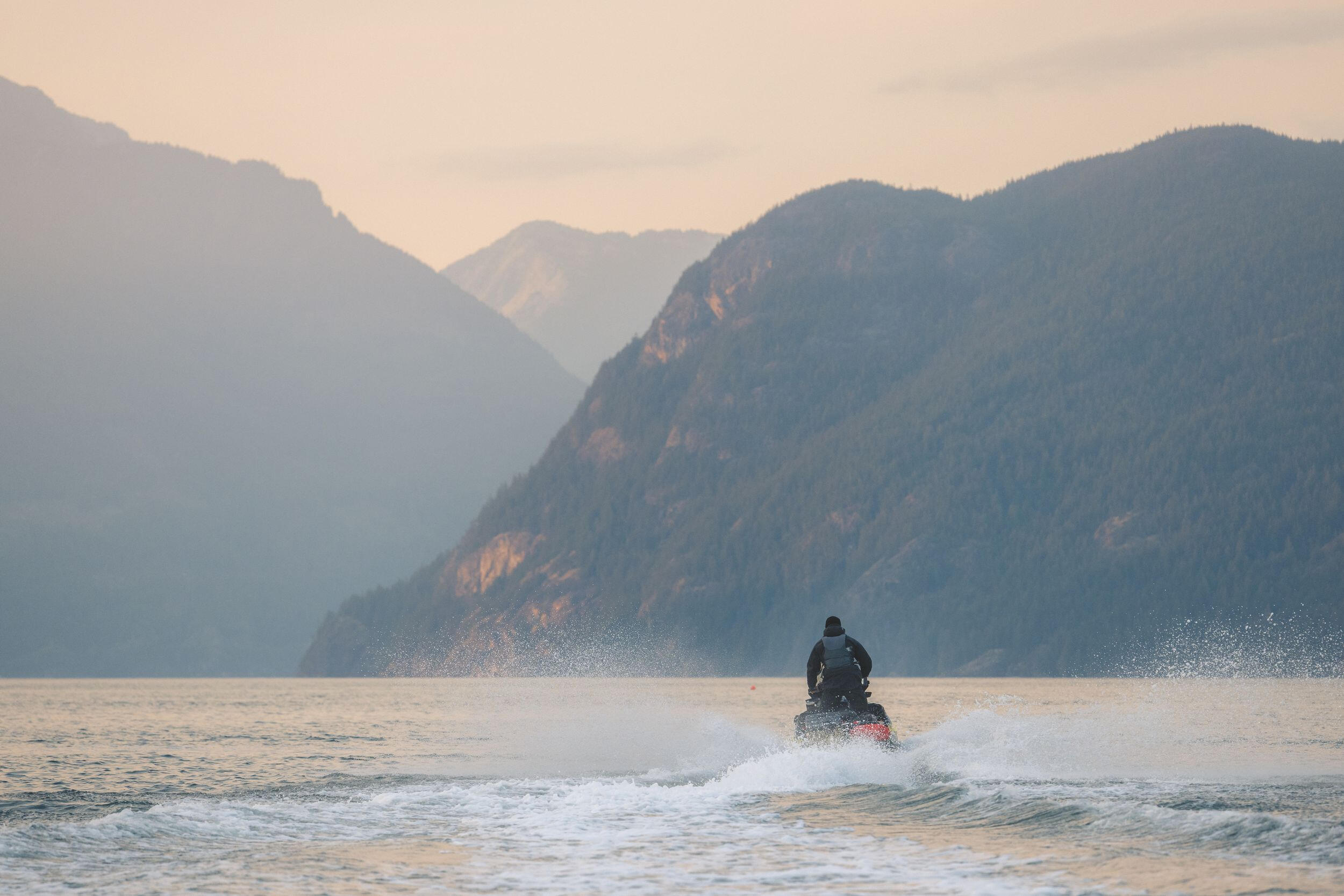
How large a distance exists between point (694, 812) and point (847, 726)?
7.91 m

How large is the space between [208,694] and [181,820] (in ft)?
487

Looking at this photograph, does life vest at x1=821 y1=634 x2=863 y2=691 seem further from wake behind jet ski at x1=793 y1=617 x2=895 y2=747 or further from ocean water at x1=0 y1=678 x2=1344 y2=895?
ocean water at x1=0 y1=678 x2=1344 y2=895

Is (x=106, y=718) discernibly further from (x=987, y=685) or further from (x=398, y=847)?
(x=987, y=685)

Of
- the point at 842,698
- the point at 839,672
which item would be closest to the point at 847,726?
the point at 842,698

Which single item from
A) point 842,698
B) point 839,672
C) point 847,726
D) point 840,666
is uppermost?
point 840,666

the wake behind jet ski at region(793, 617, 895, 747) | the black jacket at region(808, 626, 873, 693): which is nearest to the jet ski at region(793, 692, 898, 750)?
the wake behind jet ski at region(793, 617, 895, 747)

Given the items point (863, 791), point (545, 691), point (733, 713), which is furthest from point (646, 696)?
point (863, 791)

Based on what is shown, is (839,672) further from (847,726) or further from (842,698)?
(847,726)

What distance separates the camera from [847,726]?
4162cm

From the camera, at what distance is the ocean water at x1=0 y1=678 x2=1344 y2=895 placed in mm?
26266

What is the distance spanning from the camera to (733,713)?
9175 cm

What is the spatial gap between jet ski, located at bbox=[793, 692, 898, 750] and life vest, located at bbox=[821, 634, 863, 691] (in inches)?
18.0

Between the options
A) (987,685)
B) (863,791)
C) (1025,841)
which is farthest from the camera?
(987,685)

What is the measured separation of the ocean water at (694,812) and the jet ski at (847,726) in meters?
0.48
